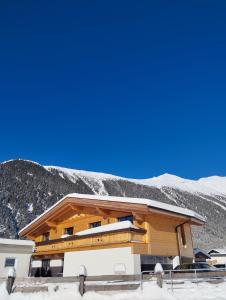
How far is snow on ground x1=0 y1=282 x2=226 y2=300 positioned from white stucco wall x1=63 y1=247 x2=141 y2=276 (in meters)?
6.18

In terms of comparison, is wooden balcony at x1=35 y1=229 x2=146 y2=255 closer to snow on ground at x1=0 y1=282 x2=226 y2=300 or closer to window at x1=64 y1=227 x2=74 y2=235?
window at x1=64 y1=227 x2=74 y2=235

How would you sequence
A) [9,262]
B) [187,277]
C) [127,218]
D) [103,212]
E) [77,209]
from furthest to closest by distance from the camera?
1. [9,262]
2. [77,209]
3. [103,212]
4. [127,218]
5. [187,277]

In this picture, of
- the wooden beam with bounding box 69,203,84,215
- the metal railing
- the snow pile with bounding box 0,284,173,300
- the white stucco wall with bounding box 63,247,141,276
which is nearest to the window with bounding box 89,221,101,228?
the wooden beam with bounding box 69,203,84,215

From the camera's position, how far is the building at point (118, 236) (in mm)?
21484

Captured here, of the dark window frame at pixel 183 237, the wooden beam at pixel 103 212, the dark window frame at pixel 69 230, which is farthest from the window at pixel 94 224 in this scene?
the dark window frame at pixel 183 237

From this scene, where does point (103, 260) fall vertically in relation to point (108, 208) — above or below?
below

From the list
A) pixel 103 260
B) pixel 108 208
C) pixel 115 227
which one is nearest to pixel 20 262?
A: pixel 103 260

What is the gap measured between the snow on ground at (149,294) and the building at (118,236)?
6850 millimetres

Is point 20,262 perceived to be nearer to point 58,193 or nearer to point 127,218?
point 127,218

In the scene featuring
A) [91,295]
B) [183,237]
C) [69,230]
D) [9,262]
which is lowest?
[91,295]

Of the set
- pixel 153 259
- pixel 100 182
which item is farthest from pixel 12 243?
pixel 100 182

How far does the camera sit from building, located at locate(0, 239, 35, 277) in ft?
94.9

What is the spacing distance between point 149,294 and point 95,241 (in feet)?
37.3

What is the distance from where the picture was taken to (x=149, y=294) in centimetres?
1270
